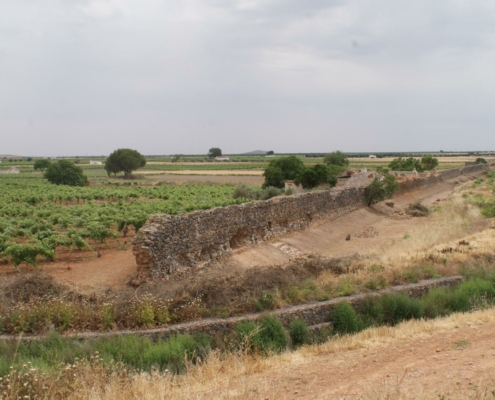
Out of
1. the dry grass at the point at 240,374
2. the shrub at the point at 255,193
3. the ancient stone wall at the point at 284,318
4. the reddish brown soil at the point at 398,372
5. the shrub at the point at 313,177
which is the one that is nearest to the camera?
the dry grass at the point at 240,374

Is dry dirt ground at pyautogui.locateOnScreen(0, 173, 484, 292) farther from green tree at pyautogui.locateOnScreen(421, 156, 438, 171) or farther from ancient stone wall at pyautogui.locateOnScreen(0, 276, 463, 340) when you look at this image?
green tree at pyautogui.locateOnScreen(421, 156, 438, 171)

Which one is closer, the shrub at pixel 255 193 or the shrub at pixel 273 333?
the shrub at pixel 273 333

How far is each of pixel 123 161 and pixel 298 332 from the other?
8334cm

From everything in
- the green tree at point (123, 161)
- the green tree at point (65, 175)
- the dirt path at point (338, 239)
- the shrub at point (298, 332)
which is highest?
the green tree at point (123, 161)

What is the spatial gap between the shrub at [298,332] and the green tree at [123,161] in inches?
3236

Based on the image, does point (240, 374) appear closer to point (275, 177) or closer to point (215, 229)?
point (215, 229)

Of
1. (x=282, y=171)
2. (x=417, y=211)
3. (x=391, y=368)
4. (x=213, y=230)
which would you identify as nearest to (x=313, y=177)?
(x=282, y=171)

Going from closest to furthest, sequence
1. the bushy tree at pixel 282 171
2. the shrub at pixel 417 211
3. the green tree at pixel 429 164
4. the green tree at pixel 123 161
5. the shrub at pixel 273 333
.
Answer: the shrub at pixel 273 333
the shrub at pixel 417 211
the bushy tree at pixel 282 171
the green tree at pixel 429 164
the green tree at pixel 123 161

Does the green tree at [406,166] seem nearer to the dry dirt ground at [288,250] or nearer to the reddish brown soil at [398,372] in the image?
the dry dirt ground at [288,250]

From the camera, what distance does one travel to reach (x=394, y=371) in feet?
25.3

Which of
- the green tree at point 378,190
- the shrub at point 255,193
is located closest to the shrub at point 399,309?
the shrub at point 255,193

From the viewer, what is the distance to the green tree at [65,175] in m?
67.2

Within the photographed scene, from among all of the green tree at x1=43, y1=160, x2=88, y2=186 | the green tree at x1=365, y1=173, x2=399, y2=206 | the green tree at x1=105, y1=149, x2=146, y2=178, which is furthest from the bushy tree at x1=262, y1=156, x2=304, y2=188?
the green tree at x1=105, y1=149, x2=146, y2=178

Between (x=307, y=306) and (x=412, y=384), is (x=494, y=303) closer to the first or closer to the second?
(x=307, y=306)
